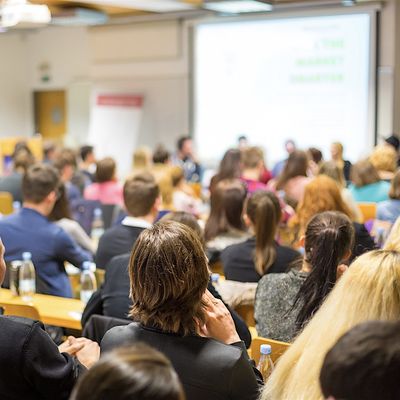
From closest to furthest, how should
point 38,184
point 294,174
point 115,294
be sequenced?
point 115,294 < point 38,184 < point 294,174

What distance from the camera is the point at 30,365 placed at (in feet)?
6.94

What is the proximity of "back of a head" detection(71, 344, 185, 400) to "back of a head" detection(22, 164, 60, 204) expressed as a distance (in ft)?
11.2

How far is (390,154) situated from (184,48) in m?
5.39

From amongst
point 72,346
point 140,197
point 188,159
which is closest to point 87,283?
point 140,197

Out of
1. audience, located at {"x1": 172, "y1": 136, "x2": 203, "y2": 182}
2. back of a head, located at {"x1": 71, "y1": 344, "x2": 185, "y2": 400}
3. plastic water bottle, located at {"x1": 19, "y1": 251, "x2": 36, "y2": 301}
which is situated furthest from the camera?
audience, located at {"x1": 172, "y1": 136, "x2": 203, "y2": 182}

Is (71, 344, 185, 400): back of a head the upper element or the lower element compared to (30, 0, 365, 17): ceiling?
lower

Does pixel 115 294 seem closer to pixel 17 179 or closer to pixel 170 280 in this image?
pixel 170 280

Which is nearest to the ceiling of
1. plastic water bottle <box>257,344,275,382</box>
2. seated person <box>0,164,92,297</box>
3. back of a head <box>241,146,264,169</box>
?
back of a head <box>241,146,264,169</box>

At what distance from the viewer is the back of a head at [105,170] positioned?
721 cm

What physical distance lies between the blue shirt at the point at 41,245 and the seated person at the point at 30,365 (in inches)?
83.7

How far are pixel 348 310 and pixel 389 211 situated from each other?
3540 millimetres

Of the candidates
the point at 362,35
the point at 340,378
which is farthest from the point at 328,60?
the point at 340,378

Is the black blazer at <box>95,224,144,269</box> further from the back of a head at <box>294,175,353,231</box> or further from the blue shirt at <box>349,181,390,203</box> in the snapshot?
the blue shirt at <box>349,181,390,203</box>

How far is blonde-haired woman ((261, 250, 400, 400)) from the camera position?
1934mm
